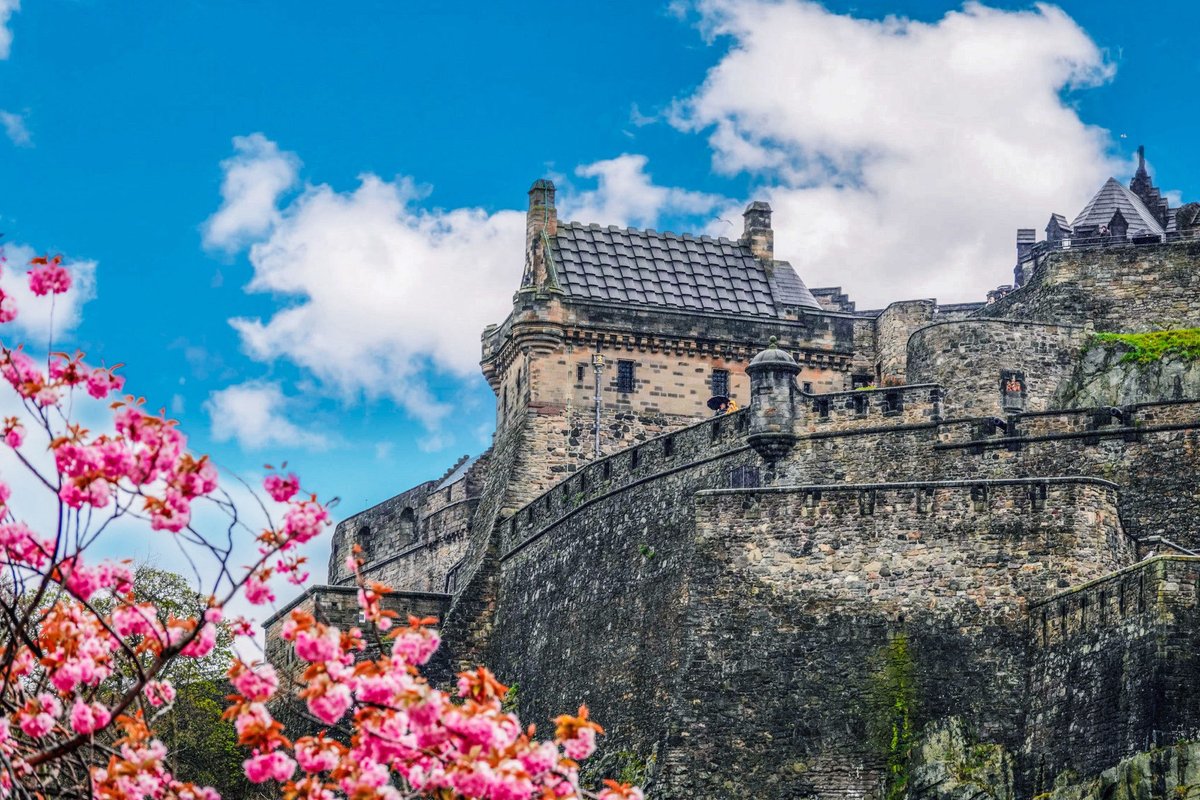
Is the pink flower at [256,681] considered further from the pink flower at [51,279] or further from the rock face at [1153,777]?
the rock face at [1153,777]

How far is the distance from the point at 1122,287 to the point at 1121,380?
6339 mm

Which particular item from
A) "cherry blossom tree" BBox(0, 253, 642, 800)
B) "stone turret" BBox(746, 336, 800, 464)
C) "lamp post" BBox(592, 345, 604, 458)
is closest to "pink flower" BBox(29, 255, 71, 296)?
"cherry blossom tree" BBox(0, 253, 642, 800)

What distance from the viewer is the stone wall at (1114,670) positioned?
34.6m

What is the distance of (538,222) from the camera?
→ 201 ft

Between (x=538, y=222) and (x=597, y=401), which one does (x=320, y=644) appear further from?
(x=538, y=222)

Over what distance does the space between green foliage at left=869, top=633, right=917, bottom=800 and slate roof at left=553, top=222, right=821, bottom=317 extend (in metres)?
21.4

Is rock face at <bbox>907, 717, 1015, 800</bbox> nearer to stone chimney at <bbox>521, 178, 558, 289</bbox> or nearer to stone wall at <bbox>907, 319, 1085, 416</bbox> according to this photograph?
stone wall at <bbox>907, 319, 1085, 416</bbox>

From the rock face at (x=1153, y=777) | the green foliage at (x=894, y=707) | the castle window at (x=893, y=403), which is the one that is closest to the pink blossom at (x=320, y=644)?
the rock face at (x=1153, y=777)

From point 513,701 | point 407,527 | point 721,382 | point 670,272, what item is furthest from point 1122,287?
point 407,527

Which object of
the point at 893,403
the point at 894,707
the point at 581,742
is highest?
the point at 893,403

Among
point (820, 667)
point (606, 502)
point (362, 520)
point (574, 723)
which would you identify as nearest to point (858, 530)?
point (820, 667)

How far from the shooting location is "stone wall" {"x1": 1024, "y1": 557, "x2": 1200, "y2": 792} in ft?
113

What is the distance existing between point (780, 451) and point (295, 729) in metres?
15.3

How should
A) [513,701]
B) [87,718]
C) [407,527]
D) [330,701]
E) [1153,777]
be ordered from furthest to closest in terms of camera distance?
[407,527] < [513,701] < [1153,777] < [87,718] < [330,701]
